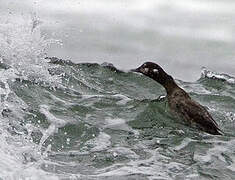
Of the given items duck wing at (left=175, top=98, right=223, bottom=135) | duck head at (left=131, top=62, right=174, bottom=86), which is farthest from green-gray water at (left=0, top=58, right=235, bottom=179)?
duck head at (left=131, top=62, right=174, bottom=86)

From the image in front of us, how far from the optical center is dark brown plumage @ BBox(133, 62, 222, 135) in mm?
10469

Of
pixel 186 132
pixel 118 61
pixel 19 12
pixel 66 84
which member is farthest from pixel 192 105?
pixel 19 12

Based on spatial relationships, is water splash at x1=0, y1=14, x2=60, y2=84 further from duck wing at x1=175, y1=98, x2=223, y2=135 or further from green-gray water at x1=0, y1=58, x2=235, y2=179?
duck wing at x1=175, y1=98, x2=223, y2=135

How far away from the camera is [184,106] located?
10.9 m

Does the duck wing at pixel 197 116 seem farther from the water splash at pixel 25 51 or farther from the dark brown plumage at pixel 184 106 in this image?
the water splash at pixel 25 51

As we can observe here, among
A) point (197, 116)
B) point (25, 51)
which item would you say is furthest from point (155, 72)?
point (25, 51)

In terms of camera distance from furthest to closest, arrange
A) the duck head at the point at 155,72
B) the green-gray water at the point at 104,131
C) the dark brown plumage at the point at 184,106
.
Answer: the duck head at the point at 155,72 → the dark brown plumage at the point at 184,106 → the green-gray water at the point at 104,131

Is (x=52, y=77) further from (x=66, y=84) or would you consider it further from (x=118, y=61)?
(x=118, y=61)

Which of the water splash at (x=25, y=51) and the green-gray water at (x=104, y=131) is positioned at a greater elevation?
the water splash at (x=25, y=51)

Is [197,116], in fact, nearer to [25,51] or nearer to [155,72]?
[155,72]

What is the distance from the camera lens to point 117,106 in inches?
446

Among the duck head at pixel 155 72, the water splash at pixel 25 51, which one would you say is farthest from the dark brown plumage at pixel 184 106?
the water splash at pixel 25 51

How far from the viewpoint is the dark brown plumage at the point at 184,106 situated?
1047 cm

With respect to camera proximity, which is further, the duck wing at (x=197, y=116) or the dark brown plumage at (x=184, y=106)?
the dark brown plumage at (x=184, y=106)
